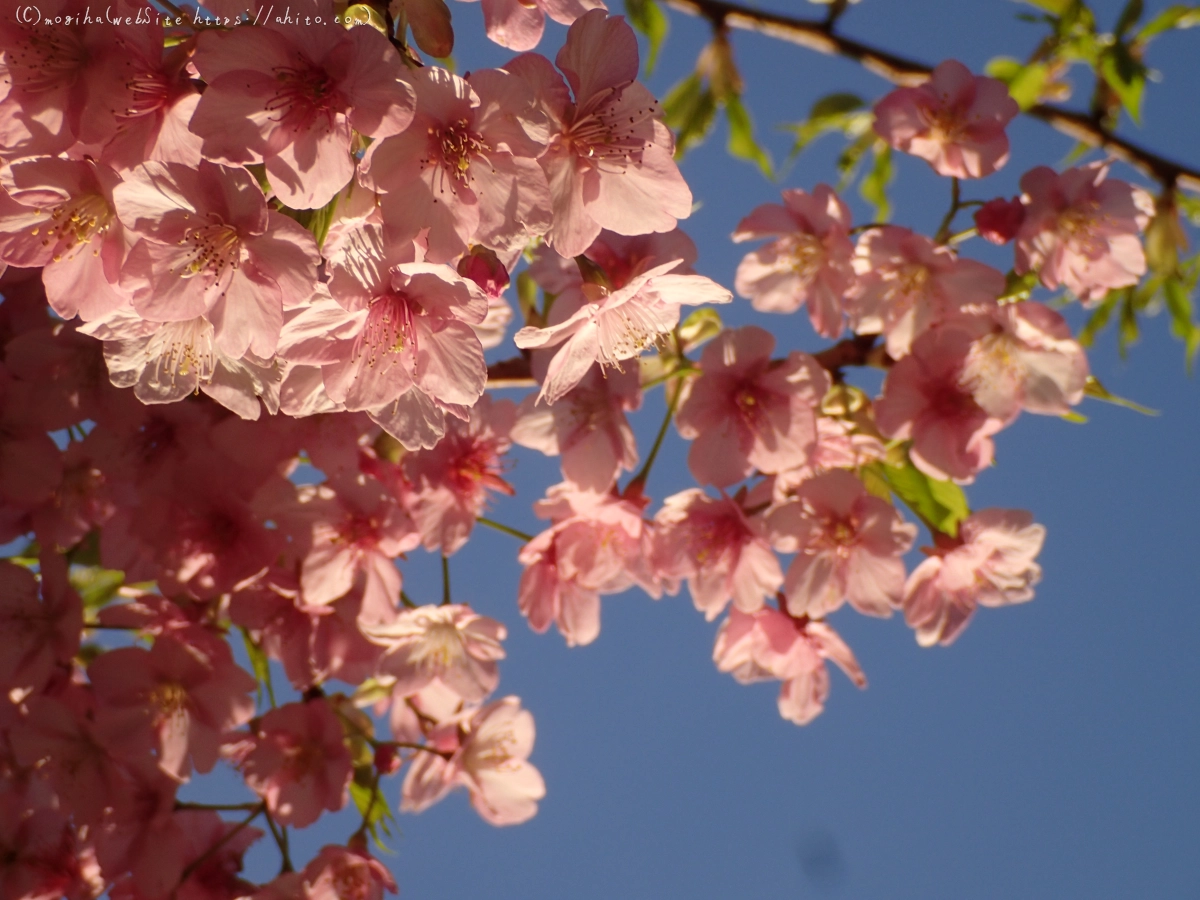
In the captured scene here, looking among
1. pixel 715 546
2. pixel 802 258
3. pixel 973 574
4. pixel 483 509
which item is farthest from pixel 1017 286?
pixel 483 509

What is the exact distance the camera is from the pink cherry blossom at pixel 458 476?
4.76ft

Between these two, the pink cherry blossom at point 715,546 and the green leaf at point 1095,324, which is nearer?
the pink cherry blossom at point 715,546

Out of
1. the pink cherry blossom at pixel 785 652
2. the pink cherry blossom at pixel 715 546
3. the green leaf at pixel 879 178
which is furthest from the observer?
the green leaf at pixel 879 178

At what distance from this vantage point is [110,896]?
4.94 ft

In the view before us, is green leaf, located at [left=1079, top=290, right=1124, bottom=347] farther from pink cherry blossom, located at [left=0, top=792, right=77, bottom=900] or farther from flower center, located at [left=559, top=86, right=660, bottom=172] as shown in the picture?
pink cherry blossom, located at [left=0, top=792, right=77, bottom=900]

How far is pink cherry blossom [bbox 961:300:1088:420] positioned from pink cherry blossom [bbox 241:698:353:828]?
109 centimetres

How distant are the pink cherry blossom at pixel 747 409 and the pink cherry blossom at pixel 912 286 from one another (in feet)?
0.39

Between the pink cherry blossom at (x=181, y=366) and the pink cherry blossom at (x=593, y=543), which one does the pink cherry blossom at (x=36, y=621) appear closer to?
the pink cherry blossom at (x=181, y=366)

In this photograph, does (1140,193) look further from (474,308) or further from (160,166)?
(160,166)

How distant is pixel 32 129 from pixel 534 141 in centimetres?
43

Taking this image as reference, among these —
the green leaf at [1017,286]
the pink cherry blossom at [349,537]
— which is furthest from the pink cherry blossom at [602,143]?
the green leaf at [1017,286]

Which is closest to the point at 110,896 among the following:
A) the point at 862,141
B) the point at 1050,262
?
the point at 1050,262

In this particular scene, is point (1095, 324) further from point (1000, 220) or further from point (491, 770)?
point (491, 770)

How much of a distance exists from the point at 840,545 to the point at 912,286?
0.38m
